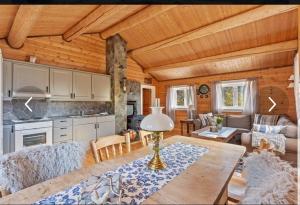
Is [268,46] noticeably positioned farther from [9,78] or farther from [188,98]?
[9,78]

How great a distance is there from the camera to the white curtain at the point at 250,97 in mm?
4867

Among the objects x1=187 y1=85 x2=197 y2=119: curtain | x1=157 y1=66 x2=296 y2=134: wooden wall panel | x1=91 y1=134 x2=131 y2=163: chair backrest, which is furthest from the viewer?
x1=187 y1=85 x2=197 y2=119: curtain

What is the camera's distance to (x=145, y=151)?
1.50m

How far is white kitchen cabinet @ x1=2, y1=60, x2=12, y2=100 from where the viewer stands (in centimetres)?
269

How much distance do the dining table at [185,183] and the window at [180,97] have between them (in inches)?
196

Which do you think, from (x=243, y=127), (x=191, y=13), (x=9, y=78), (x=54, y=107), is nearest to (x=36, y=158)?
(x=191, y=13)

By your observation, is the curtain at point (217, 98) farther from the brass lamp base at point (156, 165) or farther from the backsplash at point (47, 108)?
the brass lamp base at point (156, 165)

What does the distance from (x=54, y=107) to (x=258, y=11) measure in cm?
401

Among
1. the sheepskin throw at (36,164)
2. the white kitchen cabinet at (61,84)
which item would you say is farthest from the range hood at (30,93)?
the sheepskin throw at (36,164)

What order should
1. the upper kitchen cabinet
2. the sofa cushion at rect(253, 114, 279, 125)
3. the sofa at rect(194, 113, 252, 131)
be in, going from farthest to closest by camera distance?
the sofa at rect(194, 113, 252, 131) → the sofa cushion at rect(253, 114, 279, 125) → the upper kitchen cabinet

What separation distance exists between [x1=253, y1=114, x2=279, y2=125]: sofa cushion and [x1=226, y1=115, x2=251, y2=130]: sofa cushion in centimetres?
20

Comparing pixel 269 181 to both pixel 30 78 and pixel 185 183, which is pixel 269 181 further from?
pixel 30 78

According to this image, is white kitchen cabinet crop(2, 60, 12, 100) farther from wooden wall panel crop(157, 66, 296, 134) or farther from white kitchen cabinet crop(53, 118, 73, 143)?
wooden wall panel crop(157, 66, 296, 134)

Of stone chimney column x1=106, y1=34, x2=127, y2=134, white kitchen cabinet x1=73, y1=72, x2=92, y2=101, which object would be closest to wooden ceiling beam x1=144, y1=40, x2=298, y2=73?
stone chimney column x1=106, y1=34, x2=127, y2=134
